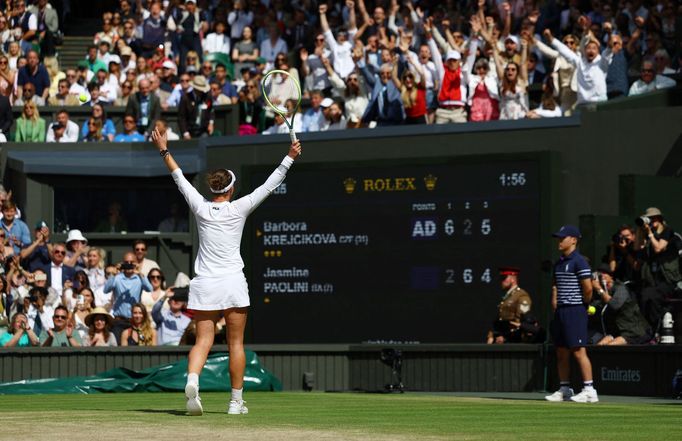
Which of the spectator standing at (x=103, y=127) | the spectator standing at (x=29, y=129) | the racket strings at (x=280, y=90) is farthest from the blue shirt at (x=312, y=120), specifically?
the spectator standing at (x=29, y=129)

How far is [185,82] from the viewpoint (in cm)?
2477

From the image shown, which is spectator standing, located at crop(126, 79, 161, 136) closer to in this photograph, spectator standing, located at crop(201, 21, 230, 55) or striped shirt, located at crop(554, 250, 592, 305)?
spectator standing, located at crop(201, 21, 230, 55)

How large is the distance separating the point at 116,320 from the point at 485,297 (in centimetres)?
528

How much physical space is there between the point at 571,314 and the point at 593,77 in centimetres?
659

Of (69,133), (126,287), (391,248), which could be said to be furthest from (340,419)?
(69,133)

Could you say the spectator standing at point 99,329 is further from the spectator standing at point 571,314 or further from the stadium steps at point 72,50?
the stadium steps at point 72,50

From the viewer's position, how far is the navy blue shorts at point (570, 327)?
15.0 metres

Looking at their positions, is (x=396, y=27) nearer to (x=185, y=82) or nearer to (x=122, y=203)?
(x=185, y=82)

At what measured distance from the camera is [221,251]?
1139 cm

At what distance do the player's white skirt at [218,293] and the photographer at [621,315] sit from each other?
7093mm

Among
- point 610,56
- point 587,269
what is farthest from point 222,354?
point 610,56

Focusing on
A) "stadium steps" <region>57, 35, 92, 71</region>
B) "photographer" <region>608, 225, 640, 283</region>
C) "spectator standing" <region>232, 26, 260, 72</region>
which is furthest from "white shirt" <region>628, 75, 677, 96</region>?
"stadium steps" <region>57, 35, 92, 71</region>

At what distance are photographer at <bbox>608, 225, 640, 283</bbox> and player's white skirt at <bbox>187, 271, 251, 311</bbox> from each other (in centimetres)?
807

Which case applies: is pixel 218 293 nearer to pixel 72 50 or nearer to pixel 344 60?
pixel 344 60
